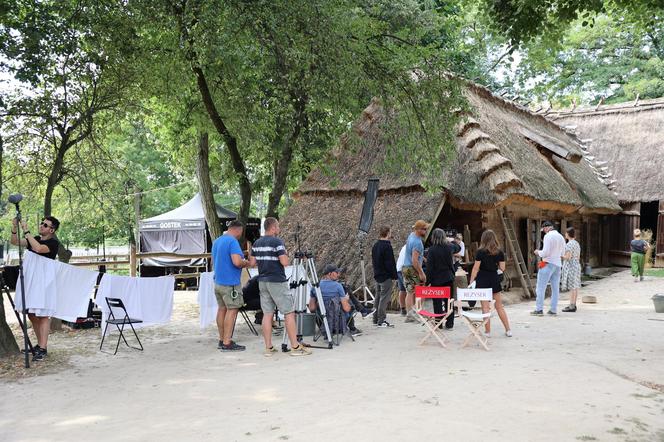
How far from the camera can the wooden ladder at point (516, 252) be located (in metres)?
13.6

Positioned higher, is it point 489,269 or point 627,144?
point 627,144

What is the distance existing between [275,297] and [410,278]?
3.25m

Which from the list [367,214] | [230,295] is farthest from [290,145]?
[230,295]

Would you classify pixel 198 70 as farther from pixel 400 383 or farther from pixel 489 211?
pixel 489 211

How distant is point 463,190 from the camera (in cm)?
1242

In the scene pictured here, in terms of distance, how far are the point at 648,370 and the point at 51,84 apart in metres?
9.93

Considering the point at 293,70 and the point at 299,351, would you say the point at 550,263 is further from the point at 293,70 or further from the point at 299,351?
the point at 293,70

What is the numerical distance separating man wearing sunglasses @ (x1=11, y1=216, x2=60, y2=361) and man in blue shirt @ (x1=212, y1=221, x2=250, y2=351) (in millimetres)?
2124

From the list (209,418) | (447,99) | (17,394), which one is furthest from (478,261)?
(17,394)

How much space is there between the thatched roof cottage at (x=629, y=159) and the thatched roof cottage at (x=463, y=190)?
3960 millimetres

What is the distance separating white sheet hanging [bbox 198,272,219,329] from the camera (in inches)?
346

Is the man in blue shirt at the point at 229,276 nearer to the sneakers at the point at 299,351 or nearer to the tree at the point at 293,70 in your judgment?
the sneakers at the point at 299,351

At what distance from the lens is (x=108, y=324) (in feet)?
26.4

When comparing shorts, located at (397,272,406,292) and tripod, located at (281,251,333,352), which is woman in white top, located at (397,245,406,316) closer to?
shorts, located at (397,272,406,292)
